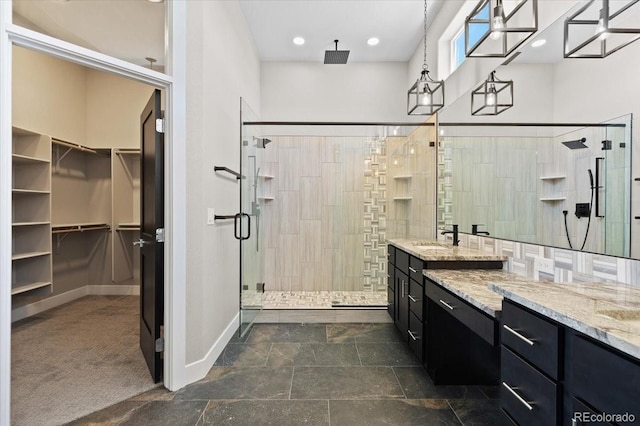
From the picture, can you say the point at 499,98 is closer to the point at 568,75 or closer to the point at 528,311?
the point at 568,75

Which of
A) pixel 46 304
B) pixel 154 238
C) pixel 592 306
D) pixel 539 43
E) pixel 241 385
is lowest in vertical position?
pixel 241 385

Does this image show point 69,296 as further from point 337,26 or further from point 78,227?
point 337,26

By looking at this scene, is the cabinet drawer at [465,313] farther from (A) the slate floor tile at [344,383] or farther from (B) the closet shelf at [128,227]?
(B) the closet shelf at [128,227]

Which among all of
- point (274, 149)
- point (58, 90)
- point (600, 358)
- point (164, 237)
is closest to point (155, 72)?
point (164, 237)

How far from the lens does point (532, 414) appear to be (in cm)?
110

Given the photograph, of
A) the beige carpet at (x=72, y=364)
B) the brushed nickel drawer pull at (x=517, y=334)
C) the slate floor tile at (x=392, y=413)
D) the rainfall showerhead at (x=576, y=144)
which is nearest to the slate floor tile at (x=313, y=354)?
the slate floor tile at (x=392, y=413)

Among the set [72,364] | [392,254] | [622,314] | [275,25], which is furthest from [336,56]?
[72,364]

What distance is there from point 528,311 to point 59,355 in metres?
3.38

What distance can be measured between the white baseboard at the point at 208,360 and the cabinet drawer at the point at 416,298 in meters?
1.64

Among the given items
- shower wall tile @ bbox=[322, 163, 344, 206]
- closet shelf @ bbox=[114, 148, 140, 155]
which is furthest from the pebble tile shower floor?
closet shelf @ bbox=[114, 148, 140, 155]

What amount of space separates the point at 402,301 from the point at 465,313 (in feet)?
3.94

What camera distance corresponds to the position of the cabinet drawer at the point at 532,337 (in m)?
1.00

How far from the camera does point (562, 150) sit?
62.3 inches

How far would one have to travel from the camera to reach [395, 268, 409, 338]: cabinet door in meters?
2.65
